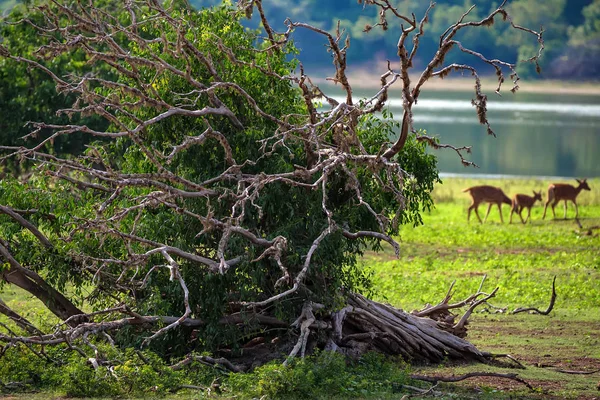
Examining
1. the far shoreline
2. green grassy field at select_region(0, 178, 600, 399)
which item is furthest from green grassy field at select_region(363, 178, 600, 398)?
the far shoreline

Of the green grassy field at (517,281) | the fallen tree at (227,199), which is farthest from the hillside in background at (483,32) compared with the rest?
the fallen tree at (227,199)

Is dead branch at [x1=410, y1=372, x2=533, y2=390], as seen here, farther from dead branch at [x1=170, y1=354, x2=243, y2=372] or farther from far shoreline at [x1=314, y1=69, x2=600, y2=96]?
far shoreline at [x1=314, y1=69, x2=600, y2=96]

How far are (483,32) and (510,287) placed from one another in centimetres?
9358

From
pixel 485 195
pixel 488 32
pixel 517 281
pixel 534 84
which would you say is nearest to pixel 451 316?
pixel 517 281

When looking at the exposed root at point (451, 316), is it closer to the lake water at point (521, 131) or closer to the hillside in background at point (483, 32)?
the lake water at point (521, 131)

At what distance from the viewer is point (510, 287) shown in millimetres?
16516

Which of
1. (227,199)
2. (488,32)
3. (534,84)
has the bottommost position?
(227,199)

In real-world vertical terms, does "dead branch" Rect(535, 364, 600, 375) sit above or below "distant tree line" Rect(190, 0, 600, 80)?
below

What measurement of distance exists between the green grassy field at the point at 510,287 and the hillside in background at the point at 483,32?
69550mm

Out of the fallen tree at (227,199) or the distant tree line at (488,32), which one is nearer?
the fallen tree at (227,199)

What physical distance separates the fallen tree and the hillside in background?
8076 cm

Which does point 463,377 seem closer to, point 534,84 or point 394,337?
point 394,337

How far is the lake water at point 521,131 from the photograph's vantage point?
5347 cm

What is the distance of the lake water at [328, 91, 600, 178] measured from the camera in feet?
175
